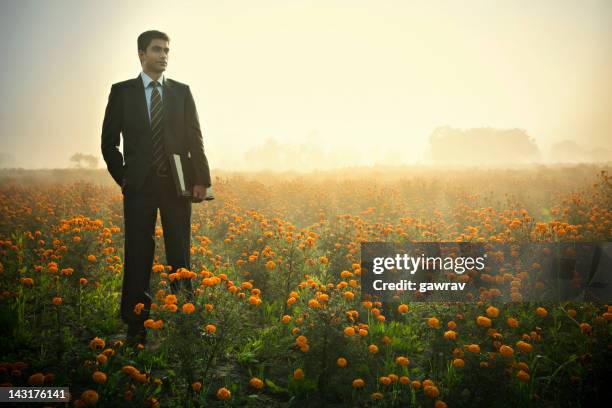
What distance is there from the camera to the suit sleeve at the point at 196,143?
3.50 m

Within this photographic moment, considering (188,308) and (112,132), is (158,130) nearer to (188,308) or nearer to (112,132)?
(112,132)

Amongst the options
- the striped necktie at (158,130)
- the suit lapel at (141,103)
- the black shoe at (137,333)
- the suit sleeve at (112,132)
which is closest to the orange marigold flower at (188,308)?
the black shoe at (137,333)

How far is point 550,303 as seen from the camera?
3.65 meters

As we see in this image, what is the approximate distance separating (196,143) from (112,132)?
2.35ft

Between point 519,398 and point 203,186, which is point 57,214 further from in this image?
point 519,398

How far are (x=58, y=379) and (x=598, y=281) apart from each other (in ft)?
15.5

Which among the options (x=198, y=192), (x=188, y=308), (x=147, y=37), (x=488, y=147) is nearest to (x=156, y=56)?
(x=147, y=37)

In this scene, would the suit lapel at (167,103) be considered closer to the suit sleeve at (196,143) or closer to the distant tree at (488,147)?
the suit sleeve at (196,143)

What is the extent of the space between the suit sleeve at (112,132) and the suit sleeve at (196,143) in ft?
1.91

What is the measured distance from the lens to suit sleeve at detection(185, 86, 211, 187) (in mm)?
3498

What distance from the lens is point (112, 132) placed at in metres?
3.33

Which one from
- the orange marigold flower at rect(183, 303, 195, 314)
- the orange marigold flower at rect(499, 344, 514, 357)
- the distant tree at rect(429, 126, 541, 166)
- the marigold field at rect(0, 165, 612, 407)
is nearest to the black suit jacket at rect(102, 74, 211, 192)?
the marigold field at rect(0, 165, 612, 407)

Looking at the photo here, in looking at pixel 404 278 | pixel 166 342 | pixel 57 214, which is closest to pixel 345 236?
pixel 404 278

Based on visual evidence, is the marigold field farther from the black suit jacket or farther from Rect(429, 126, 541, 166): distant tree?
Rect(429, 126, 541, 166): distant tree
